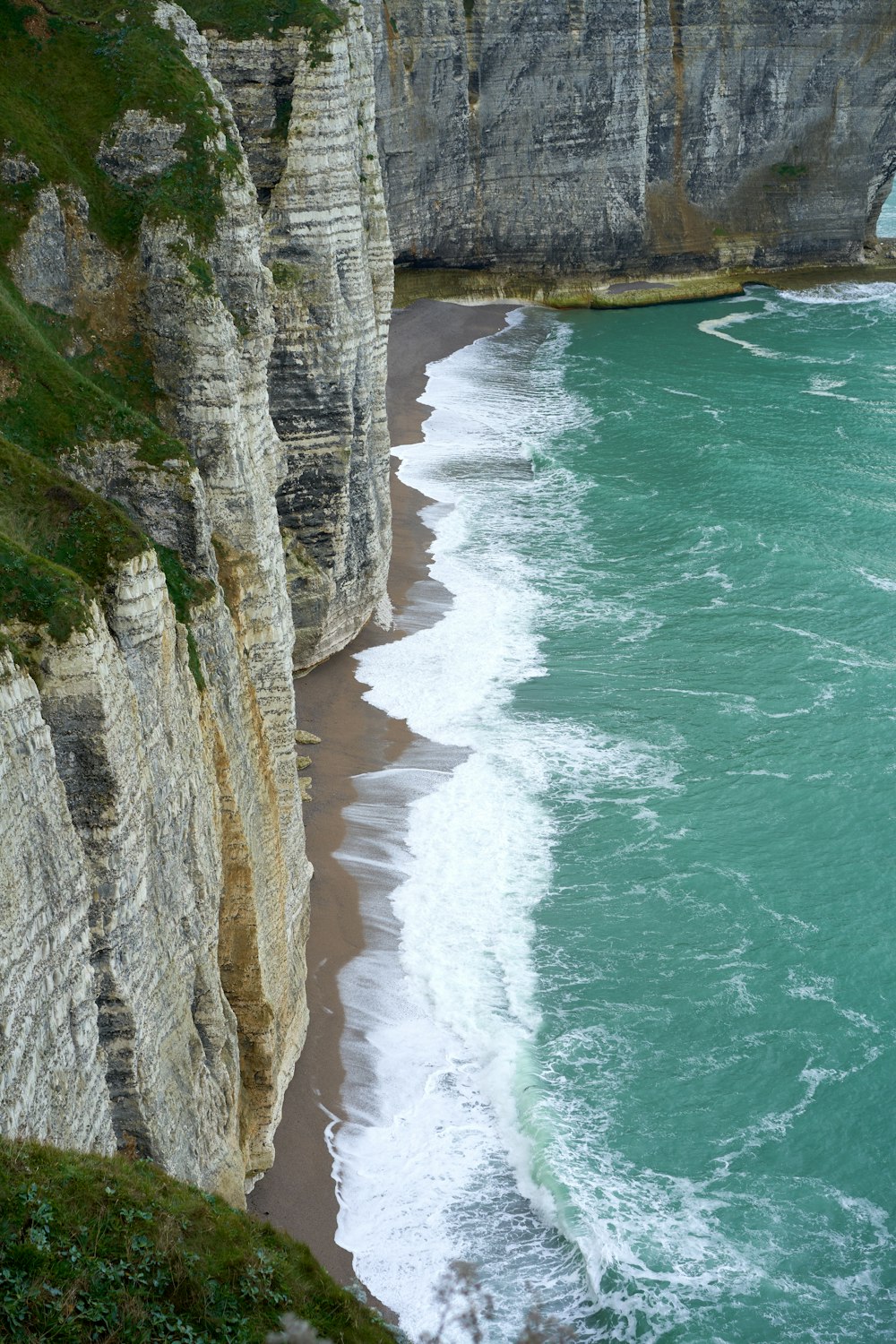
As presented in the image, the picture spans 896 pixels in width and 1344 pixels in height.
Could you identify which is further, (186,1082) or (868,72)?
(868,72)

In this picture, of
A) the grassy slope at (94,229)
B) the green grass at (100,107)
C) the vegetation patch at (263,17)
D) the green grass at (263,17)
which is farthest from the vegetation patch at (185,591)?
the green grass at (263,17)

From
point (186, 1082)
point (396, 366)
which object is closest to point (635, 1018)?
point (186, 1082)

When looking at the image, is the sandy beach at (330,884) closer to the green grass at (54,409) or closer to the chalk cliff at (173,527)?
the chalk cliff at (173,527)

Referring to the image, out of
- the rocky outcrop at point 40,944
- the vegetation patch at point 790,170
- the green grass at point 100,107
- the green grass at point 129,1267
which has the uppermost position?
the green grass at point 100,107

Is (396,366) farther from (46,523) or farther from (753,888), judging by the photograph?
(46,523)

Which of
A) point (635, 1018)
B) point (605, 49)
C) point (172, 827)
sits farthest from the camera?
point (605, 49)
